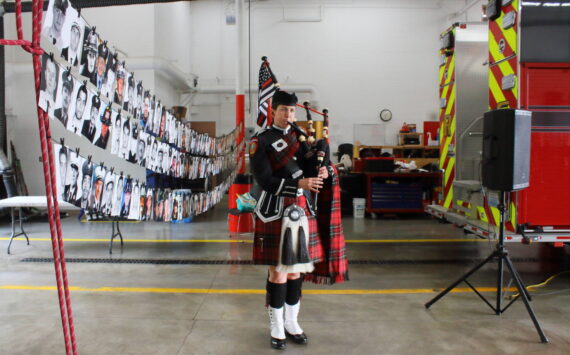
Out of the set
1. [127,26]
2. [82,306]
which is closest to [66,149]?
[82,306]

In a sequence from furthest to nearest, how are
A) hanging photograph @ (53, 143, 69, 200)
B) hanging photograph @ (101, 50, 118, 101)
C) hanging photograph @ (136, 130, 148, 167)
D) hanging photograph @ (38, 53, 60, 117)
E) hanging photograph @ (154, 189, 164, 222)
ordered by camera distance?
hanging photograph @ (154, 189, 164, 222) < hanging photograph @ (136, 130, 148, 167) < hanging photograph @ (101, 50, 118, 101) < hanging photograph @ (53, 143, 69, 200) < hanging photograph @ (38, 53, 60, 117)

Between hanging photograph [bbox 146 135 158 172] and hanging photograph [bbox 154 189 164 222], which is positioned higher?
hanging photograph [bbox 146 135 158 172]

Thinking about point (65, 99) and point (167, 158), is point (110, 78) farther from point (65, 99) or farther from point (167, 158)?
point (167, 158)

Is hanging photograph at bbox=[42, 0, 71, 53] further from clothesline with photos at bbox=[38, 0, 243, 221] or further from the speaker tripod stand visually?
the speaker tripod stand

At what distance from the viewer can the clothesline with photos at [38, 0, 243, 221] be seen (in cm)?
281

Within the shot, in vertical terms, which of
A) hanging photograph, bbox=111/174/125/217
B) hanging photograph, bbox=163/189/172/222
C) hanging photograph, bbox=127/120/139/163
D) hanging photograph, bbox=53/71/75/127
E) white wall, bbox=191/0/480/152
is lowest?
hanging photograph, bbox=163/189/172/222

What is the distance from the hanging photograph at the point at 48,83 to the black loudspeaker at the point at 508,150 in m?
2.95

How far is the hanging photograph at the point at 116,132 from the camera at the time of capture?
3.90 metres

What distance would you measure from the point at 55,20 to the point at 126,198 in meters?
2.20

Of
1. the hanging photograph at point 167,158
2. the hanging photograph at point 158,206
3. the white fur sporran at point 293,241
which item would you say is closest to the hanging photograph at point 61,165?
the hanging photograph at point 158,206

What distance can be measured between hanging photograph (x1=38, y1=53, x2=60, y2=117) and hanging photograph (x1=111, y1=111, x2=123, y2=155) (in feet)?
3.59

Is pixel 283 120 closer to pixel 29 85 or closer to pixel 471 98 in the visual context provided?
pixel 471 98

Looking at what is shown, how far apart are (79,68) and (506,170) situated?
318 centimetres

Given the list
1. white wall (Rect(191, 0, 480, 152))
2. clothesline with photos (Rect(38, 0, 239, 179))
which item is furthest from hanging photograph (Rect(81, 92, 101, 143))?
white wall (Rect(191, 0, 480, 152))
